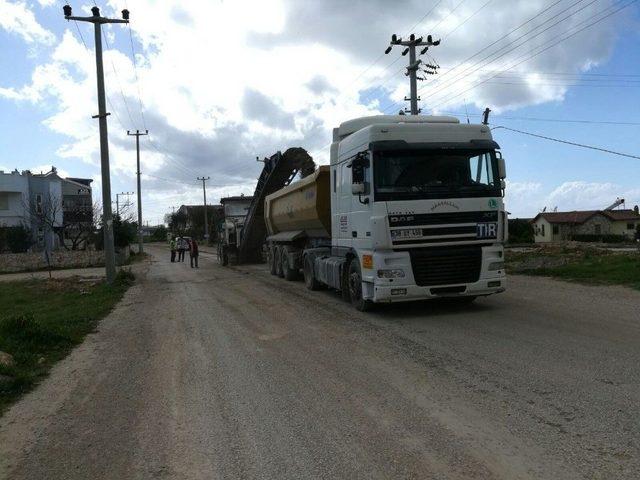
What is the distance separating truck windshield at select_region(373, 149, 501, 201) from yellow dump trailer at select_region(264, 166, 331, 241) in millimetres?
4217

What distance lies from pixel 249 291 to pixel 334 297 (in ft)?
11.2

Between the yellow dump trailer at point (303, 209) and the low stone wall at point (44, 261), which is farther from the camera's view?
the low stone wall at point (44, 261)

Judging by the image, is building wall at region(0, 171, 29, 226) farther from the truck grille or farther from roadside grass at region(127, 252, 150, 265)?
the truck grille

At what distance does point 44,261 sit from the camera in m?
31.3

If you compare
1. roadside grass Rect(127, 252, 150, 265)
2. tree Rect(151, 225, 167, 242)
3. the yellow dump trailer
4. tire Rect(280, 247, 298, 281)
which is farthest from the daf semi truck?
tree Rect(151, 225, 167, 242)

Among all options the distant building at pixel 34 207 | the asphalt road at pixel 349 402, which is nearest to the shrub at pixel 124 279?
the asphalt road at pixel 349 402

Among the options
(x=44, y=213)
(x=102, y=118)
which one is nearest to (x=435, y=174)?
(x=102, y=118)

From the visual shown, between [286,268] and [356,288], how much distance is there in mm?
8217

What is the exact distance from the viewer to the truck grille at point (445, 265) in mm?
9977

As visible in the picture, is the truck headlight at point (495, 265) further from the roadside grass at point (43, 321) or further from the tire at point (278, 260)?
the tire at point (278, 260)

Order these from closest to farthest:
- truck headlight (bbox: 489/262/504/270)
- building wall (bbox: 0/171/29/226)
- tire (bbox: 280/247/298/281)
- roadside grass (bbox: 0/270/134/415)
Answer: roadside grass (bbox: 0/270/134/415) → truck headlight (bbox: 489/262/504/270) → tire (bbox: 280/247/298/281) → building wall (bbox: 0/171/29/226)

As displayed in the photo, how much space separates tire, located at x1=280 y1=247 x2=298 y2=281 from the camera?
19.0 metres

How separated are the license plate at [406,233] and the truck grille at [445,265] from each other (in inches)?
12.3

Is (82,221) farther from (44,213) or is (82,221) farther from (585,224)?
(585,224)
